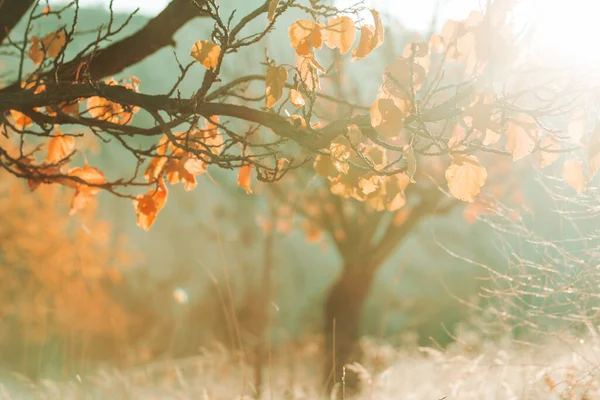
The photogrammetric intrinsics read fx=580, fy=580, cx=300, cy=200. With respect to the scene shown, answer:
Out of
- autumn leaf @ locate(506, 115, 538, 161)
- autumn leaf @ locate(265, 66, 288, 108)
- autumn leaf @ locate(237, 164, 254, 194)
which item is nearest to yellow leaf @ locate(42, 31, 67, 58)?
autumn leaf @ locate(237, 164, 254, 194)

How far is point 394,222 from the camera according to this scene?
8.06 meters

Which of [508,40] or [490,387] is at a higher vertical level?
[508,40]

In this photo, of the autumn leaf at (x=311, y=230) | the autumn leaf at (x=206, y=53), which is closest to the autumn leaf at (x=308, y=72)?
the autumn leaf at (x=206, y=53)

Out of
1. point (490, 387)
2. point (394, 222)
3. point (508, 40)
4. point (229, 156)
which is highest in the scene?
point (508, 40)

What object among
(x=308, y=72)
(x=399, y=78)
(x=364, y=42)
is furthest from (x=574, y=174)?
(x=308, y=72)

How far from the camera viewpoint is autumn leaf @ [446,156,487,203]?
1837mm

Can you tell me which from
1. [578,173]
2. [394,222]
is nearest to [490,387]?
[578,173]

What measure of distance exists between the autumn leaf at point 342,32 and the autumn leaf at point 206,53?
367 mm

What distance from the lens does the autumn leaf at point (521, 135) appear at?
1810mm

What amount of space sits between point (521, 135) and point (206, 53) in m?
1.04

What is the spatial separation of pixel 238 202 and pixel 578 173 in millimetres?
12792

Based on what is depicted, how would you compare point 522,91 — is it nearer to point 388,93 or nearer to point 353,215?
point 388,93

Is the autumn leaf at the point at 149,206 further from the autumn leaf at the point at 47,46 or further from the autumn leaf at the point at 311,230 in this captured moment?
the autumn leaf at the point at 311,230

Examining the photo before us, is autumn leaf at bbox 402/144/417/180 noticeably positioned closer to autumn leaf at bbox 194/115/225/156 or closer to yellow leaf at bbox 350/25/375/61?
yellow leaf at bbox 350/25/375/61
